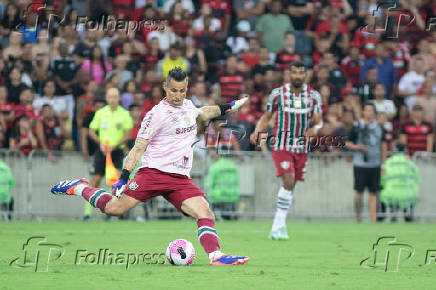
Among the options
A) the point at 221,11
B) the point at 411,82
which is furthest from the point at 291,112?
the point at 221,11

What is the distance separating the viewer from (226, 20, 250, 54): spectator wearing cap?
2272cm

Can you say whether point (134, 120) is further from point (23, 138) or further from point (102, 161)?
point (23, 138)

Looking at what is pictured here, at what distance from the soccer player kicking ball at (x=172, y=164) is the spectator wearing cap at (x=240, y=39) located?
12.4m

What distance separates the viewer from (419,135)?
2050 cm

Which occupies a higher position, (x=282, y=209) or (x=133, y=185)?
(x=133, y=185)

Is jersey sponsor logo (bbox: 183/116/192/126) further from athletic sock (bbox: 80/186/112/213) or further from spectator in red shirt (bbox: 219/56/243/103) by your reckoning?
spectator in red shirt (bbox: 219/56/243/103)

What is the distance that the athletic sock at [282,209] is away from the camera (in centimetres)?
1459

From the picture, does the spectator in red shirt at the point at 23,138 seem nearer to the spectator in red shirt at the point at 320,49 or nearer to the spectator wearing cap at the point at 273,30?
the spectator wearing cap at the point at 273,30

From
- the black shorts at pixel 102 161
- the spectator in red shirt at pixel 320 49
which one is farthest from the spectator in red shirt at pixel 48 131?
the spectator in red shirt at pixel 320 49

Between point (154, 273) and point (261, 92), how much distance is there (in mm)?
12725

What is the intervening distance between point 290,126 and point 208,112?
4.40m

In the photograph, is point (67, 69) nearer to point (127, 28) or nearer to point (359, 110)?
point (127, 28)

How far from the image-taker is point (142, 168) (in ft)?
34.2
